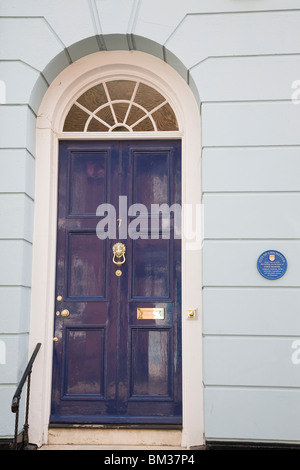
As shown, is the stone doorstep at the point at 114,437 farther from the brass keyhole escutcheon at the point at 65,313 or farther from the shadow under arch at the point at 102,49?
the shadow under arch at the point at 102,49

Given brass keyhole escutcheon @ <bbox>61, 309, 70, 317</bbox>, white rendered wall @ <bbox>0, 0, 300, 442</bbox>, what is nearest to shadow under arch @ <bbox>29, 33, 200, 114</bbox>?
white rendered wall @ <bbox>0, 0, 300, 442</bbox>

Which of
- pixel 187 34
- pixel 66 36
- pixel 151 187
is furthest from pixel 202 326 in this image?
pixel 66 36

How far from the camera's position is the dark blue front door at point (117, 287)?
4156mm

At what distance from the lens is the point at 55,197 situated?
4387mm

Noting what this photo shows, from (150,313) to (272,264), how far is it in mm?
1172

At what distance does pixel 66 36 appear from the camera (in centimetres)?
421

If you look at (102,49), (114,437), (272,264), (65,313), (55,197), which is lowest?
(114,437)

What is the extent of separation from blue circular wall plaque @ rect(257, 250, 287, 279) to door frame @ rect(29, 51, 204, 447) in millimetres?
556

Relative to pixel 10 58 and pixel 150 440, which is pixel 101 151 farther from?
pixel 150 440

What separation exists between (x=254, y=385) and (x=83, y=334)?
155cm

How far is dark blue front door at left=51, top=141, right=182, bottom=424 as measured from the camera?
4.16 m

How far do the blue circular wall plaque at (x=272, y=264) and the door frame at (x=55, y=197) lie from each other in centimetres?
56

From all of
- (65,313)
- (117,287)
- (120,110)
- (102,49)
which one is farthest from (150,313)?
(102,49)

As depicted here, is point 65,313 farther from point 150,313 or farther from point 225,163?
point 225,163
